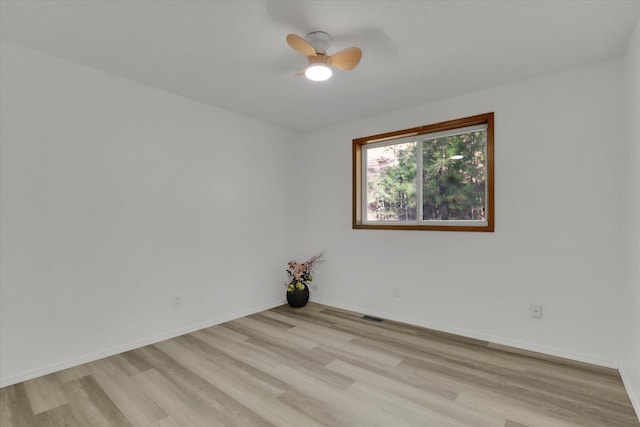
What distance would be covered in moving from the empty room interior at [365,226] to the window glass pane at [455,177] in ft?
0.07

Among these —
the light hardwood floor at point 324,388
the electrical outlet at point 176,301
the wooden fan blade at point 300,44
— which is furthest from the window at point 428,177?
the electrical outlet at point 176,301

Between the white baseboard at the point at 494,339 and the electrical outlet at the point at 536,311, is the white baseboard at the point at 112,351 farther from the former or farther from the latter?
the electrical outlet at the point at 536,311

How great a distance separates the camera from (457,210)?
3266mm

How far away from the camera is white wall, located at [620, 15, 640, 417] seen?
1.89 m

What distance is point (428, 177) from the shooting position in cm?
350

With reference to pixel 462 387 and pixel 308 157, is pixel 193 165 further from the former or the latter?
pixel 462 387

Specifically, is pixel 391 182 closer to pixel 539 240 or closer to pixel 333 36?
pixel 539 240

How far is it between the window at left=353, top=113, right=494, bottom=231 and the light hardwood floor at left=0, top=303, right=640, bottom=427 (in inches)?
50.4

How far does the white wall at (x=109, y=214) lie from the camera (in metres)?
2.24

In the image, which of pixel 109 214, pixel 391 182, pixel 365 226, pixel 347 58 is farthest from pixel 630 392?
pixel 109 214

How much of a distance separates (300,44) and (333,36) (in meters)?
0.32

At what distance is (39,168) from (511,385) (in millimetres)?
3844

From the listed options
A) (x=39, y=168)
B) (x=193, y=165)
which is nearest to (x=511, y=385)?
(x=193, y=165)

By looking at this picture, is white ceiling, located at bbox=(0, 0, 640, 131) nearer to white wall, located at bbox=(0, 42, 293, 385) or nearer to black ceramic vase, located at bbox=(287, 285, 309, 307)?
white wall, located at bbox=(0, 42, 293, 385)
